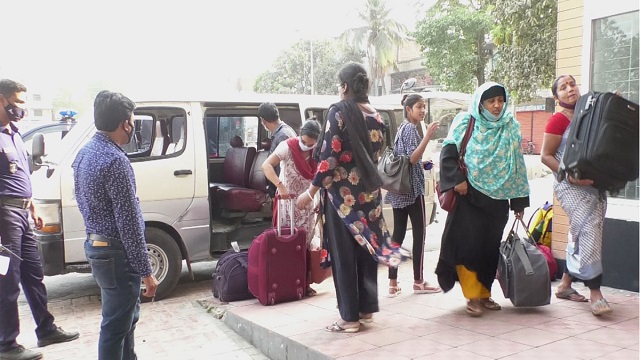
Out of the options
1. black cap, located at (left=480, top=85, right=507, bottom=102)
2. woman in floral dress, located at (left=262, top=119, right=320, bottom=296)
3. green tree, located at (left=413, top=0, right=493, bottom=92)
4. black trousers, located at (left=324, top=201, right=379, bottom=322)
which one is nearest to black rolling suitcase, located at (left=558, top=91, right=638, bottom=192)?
black cap, located at (left=480, top=85, right=507, bottom=102)

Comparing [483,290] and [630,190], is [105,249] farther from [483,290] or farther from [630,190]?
[630,190]

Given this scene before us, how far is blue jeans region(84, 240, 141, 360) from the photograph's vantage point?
10.2 ft

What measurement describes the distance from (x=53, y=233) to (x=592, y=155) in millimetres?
4746

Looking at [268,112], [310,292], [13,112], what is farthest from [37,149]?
[310,292]

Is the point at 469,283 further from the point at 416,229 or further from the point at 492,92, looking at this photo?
the point at 492,92

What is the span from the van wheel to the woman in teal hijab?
2.99 meters

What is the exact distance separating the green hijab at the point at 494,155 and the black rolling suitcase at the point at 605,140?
1.38 ft

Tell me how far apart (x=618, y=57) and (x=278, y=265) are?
338 cm

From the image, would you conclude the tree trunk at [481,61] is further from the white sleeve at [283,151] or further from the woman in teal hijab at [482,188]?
the woman in teal hijab at [482,188]

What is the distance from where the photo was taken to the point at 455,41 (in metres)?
22.4

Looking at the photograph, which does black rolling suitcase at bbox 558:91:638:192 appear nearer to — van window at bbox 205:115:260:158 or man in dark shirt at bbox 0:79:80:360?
man in dark shirt at bbox 0:79:80:360

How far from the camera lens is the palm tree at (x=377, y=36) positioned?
3884 cm

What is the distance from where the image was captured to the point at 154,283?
10.4 feet

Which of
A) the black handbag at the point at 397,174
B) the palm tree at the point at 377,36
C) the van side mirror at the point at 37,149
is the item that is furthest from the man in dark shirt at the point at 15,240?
the palm tree at the point at 377,36
